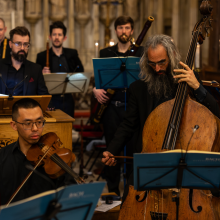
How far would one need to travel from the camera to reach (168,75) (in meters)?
2.41

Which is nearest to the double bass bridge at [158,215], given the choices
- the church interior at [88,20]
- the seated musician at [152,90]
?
the seated musician at [152,90]

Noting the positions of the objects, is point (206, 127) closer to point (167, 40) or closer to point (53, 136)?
point (167, 40)

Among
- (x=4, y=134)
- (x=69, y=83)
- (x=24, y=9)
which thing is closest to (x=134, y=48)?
(x=69, y=83)

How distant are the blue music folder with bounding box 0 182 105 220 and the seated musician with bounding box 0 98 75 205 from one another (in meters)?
0.75

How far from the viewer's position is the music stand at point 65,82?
4.12 m

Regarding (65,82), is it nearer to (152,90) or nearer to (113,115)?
(113,115)

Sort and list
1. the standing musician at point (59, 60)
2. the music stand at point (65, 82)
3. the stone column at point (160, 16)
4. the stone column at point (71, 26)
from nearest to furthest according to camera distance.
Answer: the music stand at point (65, 82) → the standing musician at point (59, 60) → the stone column at point (160, 16) → the stone column at point (71, 26)

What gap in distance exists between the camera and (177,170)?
1.73 meters

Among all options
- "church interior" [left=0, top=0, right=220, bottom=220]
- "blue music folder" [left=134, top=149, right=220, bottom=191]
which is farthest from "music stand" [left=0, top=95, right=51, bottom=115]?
"church interior" [left=0, top=0, right=220, bottom=220]

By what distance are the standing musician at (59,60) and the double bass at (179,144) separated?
97.0 inches

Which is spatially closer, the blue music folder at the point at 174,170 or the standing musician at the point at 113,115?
the blue music folder at the point at 174,170

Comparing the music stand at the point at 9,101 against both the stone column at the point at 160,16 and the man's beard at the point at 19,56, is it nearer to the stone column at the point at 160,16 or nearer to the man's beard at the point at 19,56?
the man's beard at the point at 19,56

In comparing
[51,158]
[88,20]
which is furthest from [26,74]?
[88,20]

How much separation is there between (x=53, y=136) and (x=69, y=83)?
213 cm
